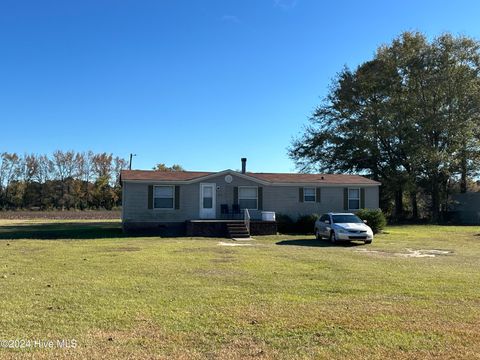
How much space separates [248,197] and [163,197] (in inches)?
190

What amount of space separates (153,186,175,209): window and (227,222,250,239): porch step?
395 cm

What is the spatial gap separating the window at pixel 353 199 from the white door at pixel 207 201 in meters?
8.58

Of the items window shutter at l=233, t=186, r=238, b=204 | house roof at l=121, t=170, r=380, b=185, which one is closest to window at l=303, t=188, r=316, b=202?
house roof at l=121, t=170, r=380, b=185

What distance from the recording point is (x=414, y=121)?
130 ft

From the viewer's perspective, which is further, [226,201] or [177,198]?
[226,201]

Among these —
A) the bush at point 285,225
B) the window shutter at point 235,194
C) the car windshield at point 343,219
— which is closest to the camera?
the car windshield at point 343,219

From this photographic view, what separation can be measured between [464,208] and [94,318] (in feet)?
130

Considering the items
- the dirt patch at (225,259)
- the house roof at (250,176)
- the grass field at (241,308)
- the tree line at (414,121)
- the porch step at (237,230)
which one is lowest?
the grass field at (241,308)

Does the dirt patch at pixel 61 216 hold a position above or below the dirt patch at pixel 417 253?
above

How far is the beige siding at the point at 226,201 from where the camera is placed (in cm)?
2538

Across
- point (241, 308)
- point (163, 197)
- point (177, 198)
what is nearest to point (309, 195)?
point (177, 198)

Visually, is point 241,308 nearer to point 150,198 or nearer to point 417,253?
point 417,253

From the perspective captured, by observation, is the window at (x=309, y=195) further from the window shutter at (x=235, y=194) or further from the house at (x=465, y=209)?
the house at (x=465, y=209)

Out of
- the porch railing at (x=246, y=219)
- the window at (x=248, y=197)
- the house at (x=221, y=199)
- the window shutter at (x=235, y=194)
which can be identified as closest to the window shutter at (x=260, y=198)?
the house at (x=221, y=199)
